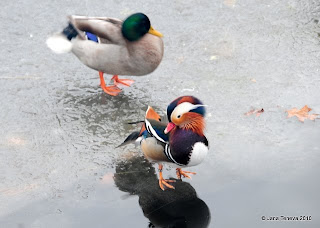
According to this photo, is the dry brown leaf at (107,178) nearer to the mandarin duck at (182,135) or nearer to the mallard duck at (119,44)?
the mandarin duck at (182,135)

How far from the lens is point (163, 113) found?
214 inches

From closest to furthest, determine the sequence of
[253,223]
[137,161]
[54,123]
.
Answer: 1. [253,223]
2. [137,161]
3. [54,123]

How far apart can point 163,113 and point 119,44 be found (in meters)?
0.82

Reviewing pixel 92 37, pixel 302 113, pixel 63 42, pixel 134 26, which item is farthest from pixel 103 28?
pixel 302 113

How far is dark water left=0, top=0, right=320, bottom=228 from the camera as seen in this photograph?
14.5ft

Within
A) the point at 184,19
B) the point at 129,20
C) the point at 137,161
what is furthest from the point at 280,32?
the point at 137,161

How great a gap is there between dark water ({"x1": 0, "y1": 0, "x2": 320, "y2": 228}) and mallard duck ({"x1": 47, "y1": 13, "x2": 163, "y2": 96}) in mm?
352

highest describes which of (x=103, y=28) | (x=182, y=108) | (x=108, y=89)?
(x=103, y=28)

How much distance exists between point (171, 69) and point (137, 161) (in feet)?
4.95

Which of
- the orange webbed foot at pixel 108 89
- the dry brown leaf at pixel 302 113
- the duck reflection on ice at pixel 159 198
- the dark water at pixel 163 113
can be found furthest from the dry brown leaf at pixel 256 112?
the orange webbed foot at pixel 108 89

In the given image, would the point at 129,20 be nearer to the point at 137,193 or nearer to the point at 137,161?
the point at 137,161

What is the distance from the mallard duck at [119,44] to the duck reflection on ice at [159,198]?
3.58 feet

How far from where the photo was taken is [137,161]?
4.87 m

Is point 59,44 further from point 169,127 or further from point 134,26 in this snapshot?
point 169,127
